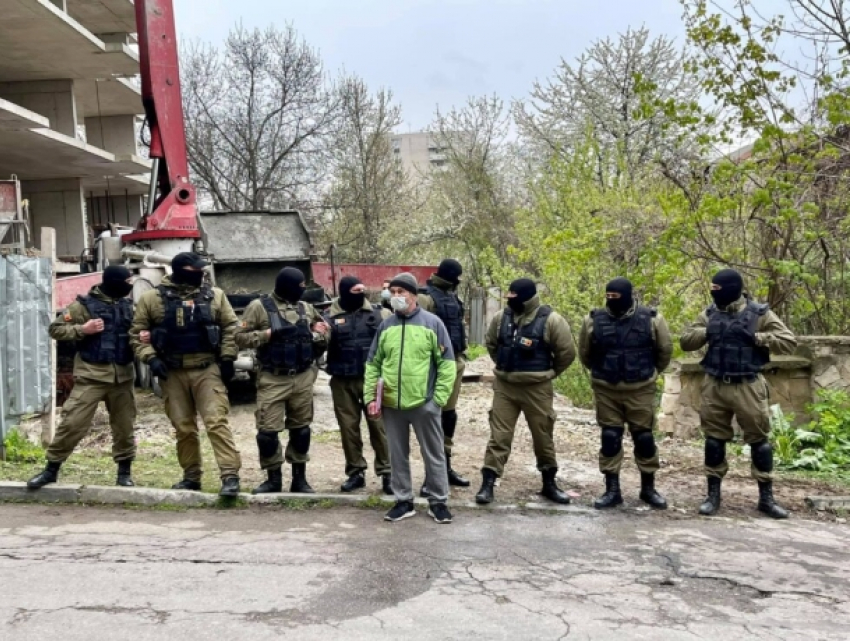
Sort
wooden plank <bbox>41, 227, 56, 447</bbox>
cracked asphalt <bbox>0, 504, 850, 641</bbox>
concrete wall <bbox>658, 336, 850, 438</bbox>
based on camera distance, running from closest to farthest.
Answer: cracked asphalt <bbox>0, 504, 850, 641</bbox>
wooden plank <bbox>41, 227, 56, 447</bbox>
concrete wall <bbox>658, 336, 850, 438</bbox>

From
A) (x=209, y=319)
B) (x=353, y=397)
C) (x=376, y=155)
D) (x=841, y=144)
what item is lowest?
(x=353, y=397)

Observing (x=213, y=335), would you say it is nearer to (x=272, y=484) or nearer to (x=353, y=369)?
(x=353, y=369)

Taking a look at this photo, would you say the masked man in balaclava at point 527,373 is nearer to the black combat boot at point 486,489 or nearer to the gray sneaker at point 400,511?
the black combat boot at point 486,489

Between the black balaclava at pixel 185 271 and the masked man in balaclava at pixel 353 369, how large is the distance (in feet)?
3.80

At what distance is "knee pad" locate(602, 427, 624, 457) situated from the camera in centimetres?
675

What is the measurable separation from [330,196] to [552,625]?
84.2 feet

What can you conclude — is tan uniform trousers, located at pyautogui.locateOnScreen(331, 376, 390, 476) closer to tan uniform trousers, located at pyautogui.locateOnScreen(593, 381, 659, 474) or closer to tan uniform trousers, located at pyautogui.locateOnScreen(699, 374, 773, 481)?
tan uniform trousers, located at pyautogui.locateOnScreen(593, 381, 659, 474)

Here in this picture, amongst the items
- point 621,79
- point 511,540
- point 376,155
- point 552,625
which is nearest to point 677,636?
point 552,625

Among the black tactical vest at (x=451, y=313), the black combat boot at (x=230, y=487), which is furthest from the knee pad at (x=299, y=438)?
the black tactical vest at (x=451, y=313)

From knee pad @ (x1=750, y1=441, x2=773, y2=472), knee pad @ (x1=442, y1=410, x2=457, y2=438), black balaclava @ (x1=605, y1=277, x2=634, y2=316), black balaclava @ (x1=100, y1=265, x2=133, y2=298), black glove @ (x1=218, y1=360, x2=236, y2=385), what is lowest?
knee pad @ (x1=750, y1=441, x2=773, y2=472)

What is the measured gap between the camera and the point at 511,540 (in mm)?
5660

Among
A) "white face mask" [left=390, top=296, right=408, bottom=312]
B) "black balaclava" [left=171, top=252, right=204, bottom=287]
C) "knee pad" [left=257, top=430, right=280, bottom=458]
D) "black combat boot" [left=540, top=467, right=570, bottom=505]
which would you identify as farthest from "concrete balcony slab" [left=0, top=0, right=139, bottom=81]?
"black combat boot" [left=540, top=467, right=570, bottom=505]

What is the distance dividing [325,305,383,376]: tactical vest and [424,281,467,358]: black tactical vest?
75 centimetres

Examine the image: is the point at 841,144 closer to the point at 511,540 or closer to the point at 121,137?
the point at 511,540
